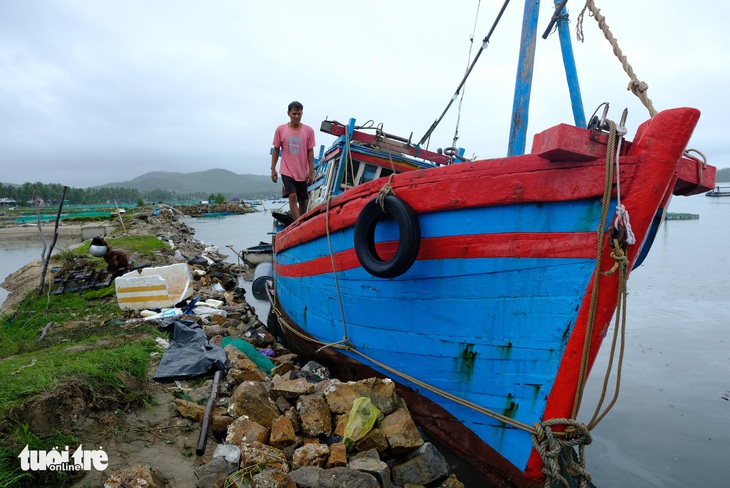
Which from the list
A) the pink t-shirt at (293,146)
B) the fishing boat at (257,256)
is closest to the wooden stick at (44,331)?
the pink t-shirt at (293,146)

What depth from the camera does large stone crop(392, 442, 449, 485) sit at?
2988mm

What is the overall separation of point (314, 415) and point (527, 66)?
3735 millimetres

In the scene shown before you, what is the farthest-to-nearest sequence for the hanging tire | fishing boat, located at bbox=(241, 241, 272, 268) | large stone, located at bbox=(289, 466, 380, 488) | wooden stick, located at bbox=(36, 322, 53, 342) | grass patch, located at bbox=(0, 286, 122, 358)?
fishing boat, located at bbox=(241, 241, 272, 268) → wooden stick, located at bbox=(36, 322, 53, 342) → grass patch, located at bbox=(0, 286, 122, 358) → the hanging tire → large stone, located at bbox=(289, 466, 380, 488)

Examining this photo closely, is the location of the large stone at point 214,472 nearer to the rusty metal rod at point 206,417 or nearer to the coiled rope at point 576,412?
the rusty metal rod at point 206,417

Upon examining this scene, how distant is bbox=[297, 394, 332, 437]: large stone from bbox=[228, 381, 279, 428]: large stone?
208 millimetres

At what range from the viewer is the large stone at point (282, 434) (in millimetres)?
2994

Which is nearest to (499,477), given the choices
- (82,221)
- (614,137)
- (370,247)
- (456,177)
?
(370,247)

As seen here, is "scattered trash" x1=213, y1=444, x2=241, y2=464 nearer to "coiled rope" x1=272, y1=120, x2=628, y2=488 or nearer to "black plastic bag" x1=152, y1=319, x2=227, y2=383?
"black plastic bag" x1=152, y1=319, x2=227, y2=383

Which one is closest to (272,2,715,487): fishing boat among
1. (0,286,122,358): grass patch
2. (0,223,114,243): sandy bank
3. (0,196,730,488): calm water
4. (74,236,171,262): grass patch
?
(0,196,730,488): calm water

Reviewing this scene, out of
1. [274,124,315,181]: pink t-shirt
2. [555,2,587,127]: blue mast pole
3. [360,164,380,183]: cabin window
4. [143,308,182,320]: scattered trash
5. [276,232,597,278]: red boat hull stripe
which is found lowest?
[143,308,182,320]: scattered trash

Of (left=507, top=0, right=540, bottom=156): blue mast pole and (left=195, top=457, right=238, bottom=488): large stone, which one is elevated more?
(left=507, top=0, right=540, bottom=156): blue mast pole

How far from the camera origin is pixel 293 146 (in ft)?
19.6

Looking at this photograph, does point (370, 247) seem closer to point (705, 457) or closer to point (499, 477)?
point (499, 477)

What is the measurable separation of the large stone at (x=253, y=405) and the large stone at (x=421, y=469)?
102 cm
